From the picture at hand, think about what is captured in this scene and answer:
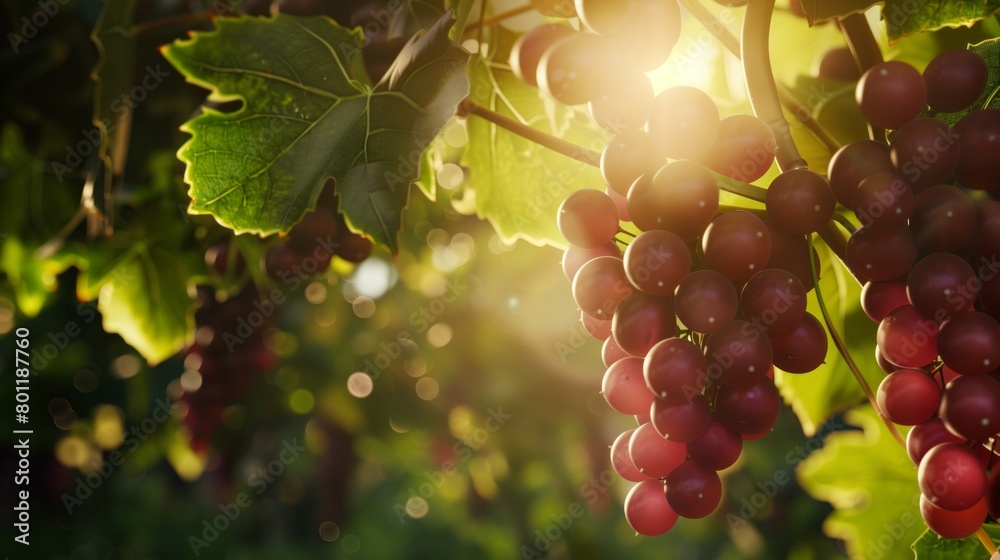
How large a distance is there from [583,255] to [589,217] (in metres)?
0.06

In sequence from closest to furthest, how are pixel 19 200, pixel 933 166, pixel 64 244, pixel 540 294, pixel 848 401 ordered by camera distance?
pixel 933 166 < pixel 848 401 < pixel 64 244 < pixel 19 200 < pixel 540 294

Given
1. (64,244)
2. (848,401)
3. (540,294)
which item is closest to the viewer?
(848,401)

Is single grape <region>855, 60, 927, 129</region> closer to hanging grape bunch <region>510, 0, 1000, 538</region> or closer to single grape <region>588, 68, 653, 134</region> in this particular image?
hanging grape bunch <region>510, 0, 1000, 538</region>

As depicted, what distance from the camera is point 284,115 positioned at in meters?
0.75

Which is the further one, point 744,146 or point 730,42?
point 730,42

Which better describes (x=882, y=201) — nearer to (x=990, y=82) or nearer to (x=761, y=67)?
(x=761, y=67)

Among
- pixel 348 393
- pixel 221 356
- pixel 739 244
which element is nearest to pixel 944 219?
pixel 739 244

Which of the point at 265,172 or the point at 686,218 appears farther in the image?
the point at 265,172

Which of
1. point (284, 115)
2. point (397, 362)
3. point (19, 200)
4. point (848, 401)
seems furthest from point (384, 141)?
point (397, 362)

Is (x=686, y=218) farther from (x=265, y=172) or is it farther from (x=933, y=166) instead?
(x=265, y=172)

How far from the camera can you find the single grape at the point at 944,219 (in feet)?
1.71

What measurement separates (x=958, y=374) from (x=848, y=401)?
1.05 feet

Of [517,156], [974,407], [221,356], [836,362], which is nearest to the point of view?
[974,407]

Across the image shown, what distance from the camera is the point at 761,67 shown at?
23.3 inches
